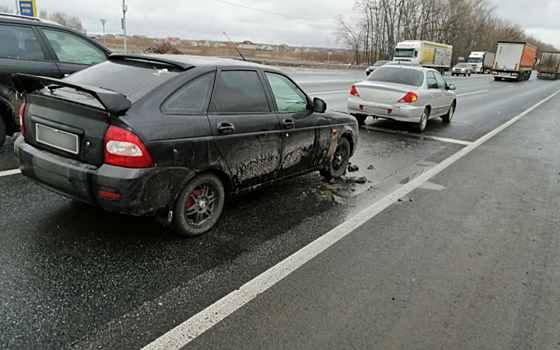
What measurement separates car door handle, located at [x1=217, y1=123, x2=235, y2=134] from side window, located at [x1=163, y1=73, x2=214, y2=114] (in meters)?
0.22

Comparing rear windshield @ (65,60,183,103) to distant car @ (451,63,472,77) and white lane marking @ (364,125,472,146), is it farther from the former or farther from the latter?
distant car @ (451,63,472,77)

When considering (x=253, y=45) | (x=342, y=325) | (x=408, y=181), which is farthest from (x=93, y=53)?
(x=253, y=45)

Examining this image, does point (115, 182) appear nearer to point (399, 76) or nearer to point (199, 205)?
point (199, 205)

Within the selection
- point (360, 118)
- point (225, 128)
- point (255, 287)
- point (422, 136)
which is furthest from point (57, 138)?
point (360, 118)

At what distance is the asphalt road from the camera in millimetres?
2654

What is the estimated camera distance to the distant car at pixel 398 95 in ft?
33.2

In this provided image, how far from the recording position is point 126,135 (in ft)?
10.6

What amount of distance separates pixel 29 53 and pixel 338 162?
4825 mm

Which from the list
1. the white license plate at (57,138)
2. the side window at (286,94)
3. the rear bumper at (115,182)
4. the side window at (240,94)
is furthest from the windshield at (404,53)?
the white license plate at (57,138)

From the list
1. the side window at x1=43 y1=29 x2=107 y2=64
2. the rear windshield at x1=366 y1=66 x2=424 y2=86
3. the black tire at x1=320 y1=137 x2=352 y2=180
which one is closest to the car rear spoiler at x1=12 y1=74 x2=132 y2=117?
the side window at x1=43 y1=29 x2=107 y2=64

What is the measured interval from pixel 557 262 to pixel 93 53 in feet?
23.4

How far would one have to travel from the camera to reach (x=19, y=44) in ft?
19.1

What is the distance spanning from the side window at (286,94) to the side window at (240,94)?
23 cm

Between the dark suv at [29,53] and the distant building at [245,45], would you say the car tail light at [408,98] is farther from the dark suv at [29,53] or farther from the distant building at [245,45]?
the distant building at [245,45]
